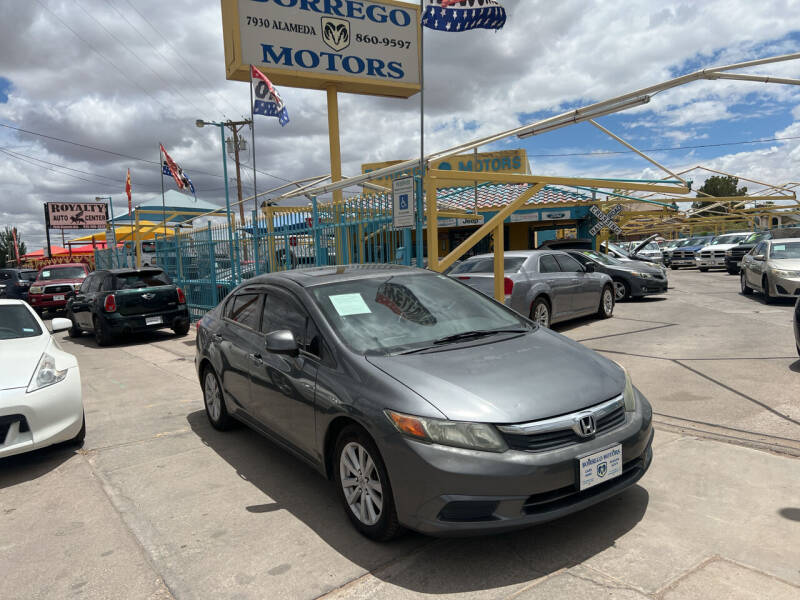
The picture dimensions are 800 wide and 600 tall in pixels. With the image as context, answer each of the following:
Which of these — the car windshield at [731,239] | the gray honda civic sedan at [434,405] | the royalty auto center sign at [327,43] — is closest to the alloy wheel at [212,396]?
the gray honda civic sedan at [434,405]

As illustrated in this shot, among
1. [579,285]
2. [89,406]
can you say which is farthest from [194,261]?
[579,285]

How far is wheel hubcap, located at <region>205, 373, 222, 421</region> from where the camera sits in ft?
17.4

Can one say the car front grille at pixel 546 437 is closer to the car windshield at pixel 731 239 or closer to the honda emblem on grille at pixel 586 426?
the honda emblem on grille at pixel 586 426

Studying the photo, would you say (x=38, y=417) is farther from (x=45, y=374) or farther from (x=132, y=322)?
(x=132, y=322)

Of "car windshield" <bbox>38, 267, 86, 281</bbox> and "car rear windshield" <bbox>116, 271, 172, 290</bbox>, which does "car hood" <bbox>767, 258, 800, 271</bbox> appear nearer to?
"car rear windshield" <bbox>116, 271, 172, 290</bbox>

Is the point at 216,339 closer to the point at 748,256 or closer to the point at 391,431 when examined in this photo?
the point at 391,431

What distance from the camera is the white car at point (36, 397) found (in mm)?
4305

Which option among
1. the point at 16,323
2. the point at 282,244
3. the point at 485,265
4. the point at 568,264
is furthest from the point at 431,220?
the point at 16,323

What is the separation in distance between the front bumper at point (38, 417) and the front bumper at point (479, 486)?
3166 millimetres

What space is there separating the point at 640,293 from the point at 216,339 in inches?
457

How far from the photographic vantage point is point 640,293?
13992 mm

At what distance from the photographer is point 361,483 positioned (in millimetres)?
3238

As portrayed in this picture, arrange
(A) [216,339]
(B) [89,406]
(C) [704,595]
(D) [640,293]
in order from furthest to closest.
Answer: (D) [640,293]
(B) [89,406]
(A) [216,339]
(C) [704,595]

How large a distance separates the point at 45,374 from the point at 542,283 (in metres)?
7.24
